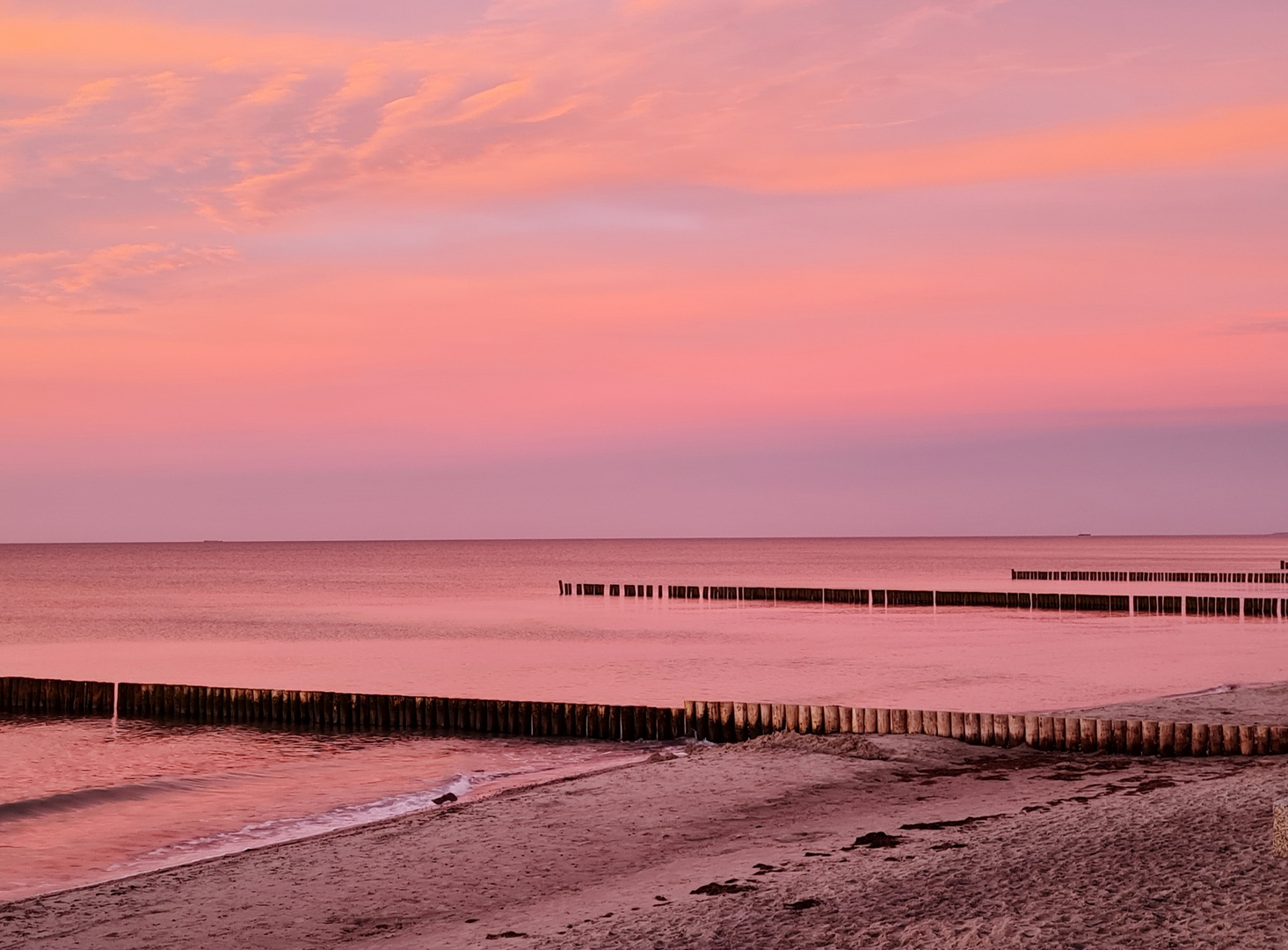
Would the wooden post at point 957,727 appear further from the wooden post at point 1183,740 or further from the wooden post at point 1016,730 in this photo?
the wooden post at point 1183,740

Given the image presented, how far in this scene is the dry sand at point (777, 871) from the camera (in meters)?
10.2

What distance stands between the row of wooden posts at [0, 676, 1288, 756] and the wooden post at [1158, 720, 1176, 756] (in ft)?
0.05

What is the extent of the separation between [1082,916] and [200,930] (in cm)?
833

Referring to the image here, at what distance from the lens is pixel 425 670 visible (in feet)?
161

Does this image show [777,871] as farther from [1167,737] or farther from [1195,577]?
[1195,577]

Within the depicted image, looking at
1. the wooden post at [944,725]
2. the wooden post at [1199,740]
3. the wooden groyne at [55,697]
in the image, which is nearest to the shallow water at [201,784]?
the wooden groyne at [55,697]

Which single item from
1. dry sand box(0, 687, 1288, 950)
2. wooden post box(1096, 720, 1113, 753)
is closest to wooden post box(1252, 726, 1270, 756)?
dry sand box(0, 687, 1288, 950)

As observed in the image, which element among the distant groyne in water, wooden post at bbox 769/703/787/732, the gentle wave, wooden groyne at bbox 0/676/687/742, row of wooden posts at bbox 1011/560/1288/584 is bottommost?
the gentle wave

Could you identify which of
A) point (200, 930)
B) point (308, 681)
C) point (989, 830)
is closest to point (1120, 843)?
point (989, 830)

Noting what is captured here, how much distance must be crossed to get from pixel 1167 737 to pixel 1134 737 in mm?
505

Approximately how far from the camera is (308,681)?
4478 cm

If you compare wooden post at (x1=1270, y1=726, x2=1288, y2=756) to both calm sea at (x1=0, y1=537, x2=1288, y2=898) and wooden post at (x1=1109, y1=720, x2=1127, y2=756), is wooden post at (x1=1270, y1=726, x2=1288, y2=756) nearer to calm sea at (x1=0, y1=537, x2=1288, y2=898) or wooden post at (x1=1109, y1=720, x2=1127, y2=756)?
wooden post at (x1=1109, y1=720, x2=1127, y2=756)

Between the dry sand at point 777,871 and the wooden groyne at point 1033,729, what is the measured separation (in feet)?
2.15

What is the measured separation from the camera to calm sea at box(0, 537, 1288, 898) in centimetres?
2203
